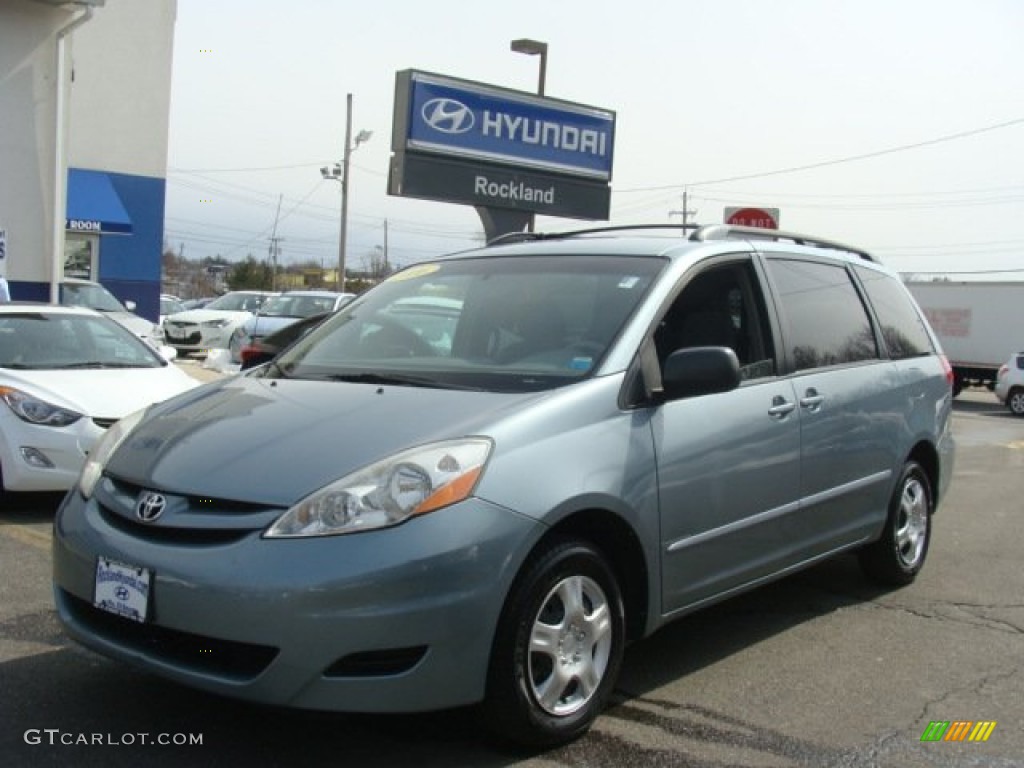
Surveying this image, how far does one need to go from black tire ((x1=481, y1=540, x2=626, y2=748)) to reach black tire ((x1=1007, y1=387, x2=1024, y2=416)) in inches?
873

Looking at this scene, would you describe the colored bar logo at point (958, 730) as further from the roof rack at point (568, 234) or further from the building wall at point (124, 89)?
the building wall at point (124, 89)

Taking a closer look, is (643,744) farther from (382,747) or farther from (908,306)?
(908,306)

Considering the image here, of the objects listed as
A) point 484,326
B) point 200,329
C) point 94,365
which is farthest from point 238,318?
point 484,326

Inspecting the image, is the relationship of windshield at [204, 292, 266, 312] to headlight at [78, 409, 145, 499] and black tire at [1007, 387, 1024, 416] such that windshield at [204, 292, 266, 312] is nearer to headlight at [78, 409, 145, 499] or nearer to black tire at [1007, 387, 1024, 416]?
black tire at [1007, 387, 1024, 416]

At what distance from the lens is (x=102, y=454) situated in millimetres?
3984

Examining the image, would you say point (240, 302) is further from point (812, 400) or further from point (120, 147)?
point (812, 400)

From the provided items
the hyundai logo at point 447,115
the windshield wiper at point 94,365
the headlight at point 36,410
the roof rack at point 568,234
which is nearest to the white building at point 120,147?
the hyundai logo at point 447,115

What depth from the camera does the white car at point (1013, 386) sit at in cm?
2323

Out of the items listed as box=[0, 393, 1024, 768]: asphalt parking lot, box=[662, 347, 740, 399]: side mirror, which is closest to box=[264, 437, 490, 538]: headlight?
box=[0, 393, 1024, 768]: asphalt parking lot

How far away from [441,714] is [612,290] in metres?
1.77

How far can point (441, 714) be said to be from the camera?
3.78m

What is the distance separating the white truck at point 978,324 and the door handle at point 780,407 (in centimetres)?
2505

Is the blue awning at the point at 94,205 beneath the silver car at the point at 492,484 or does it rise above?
above

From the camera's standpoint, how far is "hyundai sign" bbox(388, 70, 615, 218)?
49.7 ft
